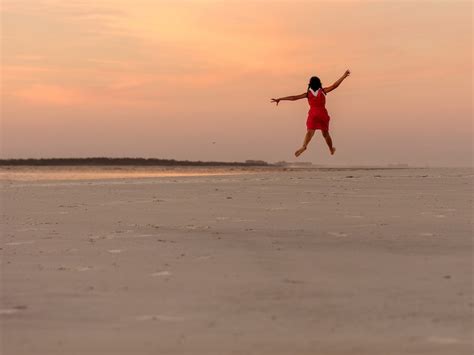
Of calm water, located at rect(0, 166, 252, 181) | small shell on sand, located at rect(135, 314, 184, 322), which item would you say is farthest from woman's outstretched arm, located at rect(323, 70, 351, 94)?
calm water, located at rect(0, 166, 252, 181)

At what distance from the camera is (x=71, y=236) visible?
43.5 ft

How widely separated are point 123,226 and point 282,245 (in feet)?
14.2

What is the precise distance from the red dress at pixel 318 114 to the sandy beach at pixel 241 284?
1.85m

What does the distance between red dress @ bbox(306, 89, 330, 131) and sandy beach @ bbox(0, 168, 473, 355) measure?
1852 mm

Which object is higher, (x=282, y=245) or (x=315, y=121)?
(x=315, y=121)

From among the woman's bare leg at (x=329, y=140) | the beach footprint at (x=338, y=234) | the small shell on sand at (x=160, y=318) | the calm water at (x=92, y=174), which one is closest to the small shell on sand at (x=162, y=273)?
the small shell on sand at (x=160, y=318)

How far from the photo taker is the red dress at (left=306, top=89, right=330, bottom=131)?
42.2 ft

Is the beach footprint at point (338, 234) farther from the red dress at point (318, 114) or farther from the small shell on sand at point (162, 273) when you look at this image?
the small shell on sand at point (162, 273)

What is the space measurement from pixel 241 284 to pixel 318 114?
4.98 m

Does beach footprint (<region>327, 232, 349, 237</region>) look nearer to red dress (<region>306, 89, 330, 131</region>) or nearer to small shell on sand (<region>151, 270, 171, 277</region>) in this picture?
red dress (<region>306, 89, 330, 131</region>)

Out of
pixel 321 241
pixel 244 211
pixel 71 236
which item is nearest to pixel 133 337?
pixel 321 241

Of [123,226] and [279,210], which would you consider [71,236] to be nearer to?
[123,226]

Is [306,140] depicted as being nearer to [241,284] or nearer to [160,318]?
[241,284]

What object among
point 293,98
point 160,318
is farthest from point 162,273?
point 293,98
